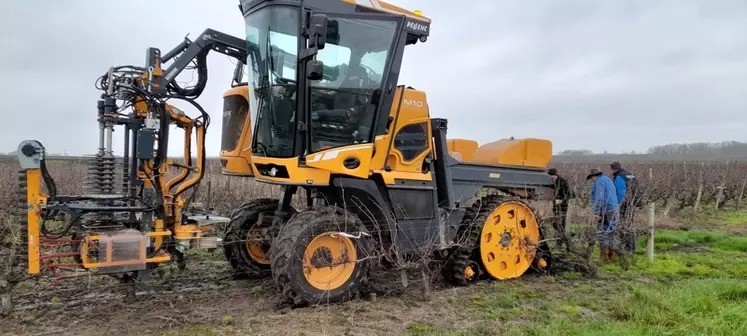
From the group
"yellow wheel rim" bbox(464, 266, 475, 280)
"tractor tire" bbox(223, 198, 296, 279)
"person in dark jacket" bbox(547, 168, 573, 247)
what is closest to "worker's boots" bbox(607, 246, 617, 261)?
"person in dark jacket" bbox(547, 168, 573, 247)

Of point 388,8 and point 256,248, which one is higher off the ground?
point 388,8

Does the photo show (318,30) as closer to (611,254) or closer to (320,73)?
(320,73)

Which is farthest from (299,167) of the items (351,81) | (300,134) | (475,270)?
(475,270)

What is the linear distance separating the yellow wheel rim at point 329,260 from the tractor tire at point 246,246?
1.39 metres

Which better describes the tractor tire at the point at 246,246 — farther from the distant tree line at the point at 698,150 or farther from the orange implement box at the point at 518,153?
the distant tree line at the point at 698,150

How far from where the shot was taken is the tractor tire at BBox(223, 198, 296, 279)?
6.95 metres

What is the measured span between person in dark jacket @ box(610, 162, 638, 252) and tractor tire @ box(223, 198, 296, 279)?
5190mm

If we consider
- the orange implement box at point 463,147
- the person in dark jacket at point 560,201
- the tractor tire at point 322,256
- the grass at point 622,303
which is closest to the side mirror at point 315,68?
the tractor tire at point 322,256

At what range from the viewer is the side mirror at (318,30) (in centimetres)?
520

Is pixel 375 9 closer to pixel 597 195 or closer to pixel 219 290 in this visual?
pixel 219 290

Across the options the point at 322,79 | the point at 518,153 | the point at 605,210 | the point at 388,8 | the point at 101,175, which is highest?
the point at 388,8

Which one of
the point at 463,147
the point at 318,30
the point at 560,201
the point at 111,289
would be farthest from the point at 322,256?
the point at 560,201

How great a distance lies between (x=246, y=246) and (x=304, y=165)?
77.2 inches

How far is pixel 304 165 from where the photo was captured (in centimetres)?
568
